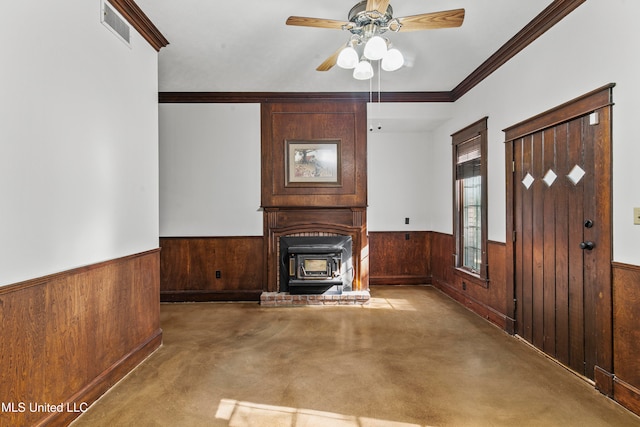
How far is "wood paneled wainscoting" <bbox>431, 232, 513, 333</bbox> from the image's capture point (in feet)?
11.9

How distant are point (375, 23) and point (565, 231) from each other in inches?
83.2

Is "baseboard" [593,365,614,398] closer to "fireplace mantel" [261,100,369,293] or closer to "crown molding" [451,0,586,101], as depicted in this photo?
"crown molding" [451,0,586,101]

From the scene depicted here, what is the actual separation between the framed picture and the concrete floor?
184cm

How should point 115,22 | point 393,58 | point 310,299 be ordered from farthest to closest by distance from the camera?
point 310,299
point 115,22
point 393,58

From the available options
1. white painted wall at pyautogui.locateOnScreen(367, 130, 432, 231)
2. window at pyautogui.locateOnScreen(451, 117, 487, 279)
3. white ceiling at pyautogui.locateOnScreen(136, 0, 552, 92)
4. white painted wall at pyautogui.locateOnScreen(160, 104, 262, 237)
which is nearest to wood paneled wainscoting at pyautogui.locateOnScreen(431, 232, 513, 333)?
window at pyautogui.locateOnScreen(451, 117, 487, 279)

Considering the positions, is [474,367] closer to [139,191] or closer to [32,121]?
[139,191]

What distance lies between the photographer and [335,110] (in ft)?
15.7

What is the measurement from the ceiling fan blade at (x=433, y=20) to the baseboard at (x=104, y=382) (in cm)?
312

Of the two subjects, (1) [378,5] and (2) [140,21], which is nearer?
(1) [378,5]

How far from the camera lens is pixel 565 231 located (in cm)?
272

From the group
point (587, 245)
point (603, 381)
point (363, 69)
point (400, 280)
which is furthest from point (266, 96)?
point (603, 381)

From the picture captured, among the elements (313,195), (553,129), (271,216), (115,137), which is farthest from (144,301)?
(553,129)

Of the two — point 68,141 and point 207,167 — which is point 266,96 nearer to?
point 207,167

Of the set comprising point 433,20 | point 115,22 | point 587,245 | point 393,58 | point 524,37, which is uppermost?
point 524,37
